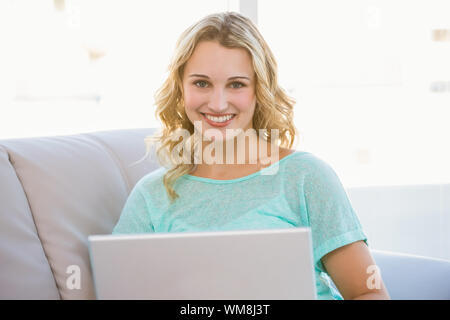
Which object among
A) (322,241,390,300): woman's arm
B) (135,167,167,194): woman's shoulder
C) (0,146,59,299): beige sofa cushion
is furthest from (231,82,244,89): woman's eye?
(0,146,59,299): beige sofa cushion

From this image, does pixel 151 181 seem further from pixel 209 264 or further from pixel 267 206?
pixel 209 264

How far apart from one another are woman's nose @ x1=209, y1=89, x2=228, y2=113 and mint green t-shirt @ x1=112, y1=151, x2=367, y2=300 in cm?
20

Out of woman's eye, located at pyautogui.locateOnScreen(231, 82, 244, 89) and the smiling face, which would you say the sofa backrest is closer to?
the smiling face

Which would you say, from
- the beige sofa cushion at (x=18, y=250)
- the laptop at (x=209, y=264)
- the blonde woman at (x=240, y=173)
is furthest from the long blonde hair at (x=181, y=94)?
the laptop at (x=209, y=264)

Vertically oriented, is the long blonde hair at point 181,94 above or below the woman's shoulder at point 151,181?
above

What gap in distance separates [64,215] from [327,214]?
65 cm

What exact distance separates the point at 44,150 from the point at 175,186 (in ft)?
1.19

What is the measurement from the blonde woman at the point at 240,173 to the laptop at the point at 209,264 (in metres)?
0.42

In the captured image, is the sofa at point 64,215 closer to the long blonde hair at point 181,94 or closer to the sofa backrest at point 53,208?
the sofa backrest at point 53,208

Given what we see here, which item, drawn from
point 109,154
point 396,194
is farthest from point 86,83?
point 396,194

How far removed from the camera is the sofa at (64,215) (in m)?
1.13

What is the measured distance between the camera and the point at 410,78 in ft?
8.68

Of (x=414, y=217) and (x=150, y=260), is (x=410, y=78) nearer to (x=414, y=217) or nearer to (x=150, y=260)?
(x=414, y=217)
